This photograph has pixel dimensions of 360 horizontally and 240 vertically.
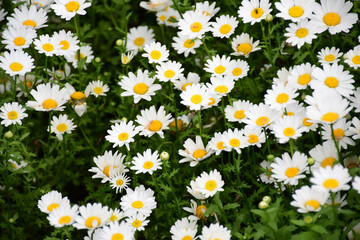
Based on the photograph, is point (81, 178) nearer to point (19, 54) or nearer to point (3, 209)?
point (3, 209)

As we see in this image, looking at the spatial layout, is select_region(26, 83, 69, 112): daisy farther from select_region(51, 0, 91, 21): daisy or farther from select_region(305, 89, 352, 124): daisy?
select_region(305, 89, 352, 124): daisy

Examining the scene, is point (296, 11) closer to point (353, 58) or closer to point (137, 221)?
point (353, 58)

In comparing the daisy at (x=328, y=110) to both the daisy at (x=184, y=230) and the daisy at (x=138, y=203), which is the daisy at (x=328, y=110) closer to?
the daisy at (x=184, y=230)

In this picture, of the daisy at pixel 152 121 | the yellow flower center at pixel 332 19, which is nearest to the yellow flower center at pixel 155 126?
the daisy at pixel 152 121

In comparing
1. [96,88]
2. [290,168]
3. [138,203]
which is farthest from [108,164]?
[290,168]

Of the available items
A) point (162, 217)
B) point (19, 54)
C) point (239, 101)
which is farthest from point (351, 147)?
point (19, 54)
